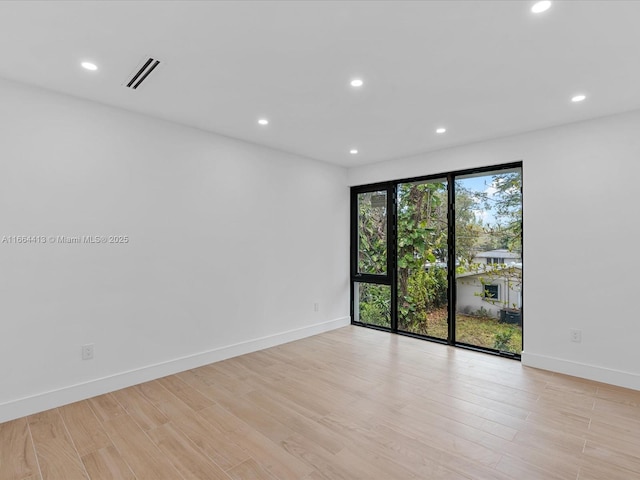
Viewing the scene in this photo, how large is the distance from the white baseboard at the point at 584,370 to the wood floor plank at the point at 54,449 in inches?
162

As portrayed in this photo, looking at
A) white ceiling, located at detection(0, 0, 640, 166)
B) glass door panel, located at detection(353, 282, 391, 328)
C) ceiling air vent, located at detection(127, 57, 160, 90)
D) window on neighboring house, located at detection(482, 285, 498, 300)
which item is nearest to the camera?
white ceiling, located at detection(0, 0, 640, 166)

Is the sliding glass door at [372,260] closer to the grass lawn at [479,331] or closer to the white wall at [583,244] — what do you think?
the grass lawn at [479,331]

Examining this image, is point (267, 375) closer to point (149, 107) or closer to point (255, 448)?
point (255, 448)

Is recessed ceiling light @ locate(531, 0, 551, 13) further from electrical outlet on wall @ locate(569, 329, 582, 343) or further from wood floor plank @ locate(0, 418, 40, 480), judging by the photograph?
wood floor plank @ locate(0, 418, 40, 480)

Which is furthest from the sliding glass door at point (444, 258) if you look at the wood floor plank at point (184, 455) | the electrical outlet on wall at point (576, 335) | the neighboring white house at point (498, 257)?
the wood floor plank at point (184, 455)

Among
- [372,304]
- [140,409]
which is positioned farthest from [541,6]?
[372,304]

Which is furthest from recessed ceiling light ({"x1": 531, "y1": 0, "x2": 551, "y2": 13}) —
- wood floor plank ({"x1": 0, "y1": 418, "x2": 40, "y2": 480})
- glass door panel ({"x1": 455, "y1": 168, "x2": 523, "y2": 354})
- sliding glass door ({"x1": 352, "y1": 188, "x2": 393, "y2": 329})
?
wood floor plank ({"x1": 0, "y1": 418, "x2": 40, "y2": 480})

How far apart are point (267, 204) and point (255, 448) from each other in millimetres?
2857

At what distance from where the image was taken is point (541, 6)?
175cm

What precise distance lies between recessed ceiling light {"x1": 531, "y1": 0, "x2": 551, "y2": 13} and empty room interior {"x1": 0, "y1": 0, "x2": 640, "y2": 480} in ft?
0.19

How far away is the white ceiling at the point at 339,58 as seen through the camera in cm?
182

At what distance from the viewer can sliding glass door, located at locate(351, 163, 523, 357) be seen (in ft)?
13.2

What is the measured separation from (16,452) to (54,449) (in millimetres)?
226

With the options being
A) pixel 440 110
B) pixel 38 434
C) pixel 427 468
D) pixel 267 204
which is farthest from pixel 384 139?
pixel 38 434
